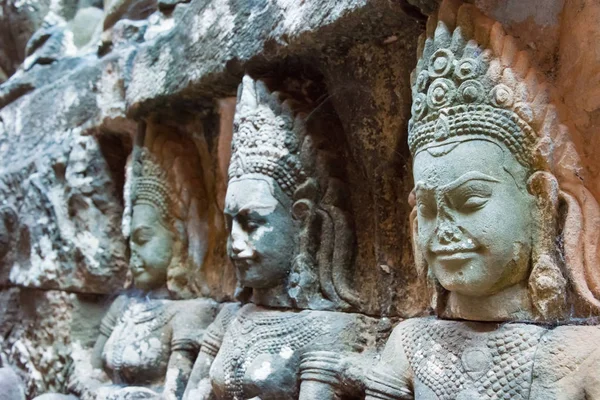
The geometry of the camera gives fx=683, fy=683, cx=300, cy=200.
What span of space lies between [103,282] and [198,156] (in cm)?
86

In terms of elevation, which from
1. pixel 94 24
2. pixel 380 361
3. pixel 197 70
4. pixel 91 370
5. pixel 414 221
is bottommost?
pixel 91 370

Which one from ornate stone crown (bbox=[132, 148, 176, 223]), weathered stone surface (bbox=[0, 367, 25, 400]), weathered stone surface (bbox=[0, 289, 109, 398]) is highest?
ornate stone crown (bbox=[132, 148, 176, 223])

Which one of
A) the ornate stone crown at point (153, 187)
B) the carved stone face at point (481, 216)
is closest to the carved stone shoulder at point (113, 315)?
the ornate stone crown at point (153, 187)

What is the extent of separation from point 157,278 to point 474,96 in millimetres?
1942


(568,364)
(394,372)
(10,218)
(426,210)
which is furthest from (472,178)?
(10,218)

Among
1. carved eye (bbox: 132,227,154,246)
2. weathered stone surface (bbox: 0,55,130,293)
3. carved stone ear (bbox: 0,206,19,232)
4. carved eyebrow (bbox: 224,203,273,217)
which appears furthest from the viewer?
carved stone ear (bbox: 0,206,19,232)

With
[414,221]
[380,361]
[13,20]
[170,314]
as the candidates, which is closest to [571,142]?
[414,221]

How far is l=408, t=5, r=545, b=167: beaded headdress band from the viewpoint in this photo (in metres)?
1.69

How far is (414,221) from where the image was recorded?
195 cm

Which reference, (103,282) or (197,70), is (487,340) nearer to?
(197,70)

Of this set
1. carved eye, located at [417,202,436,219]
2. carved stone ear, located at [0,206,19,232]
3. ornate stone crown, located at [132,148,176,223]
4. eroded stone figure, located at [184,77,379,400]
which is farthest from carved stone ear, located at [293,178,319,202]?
carved stone ear, located at [0,206,19,232]

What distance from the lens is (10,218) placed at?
4070 mm

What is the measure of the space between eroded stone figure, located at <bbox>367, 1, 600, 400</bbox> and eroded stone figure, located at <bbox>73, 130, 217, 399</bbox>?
1.45m

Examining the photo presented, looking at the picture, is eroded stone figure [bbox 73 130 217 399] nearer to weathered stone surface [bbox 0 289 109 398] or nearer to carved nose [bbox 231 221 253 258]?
weathered stone surface [bbox 0 289 109 398]
